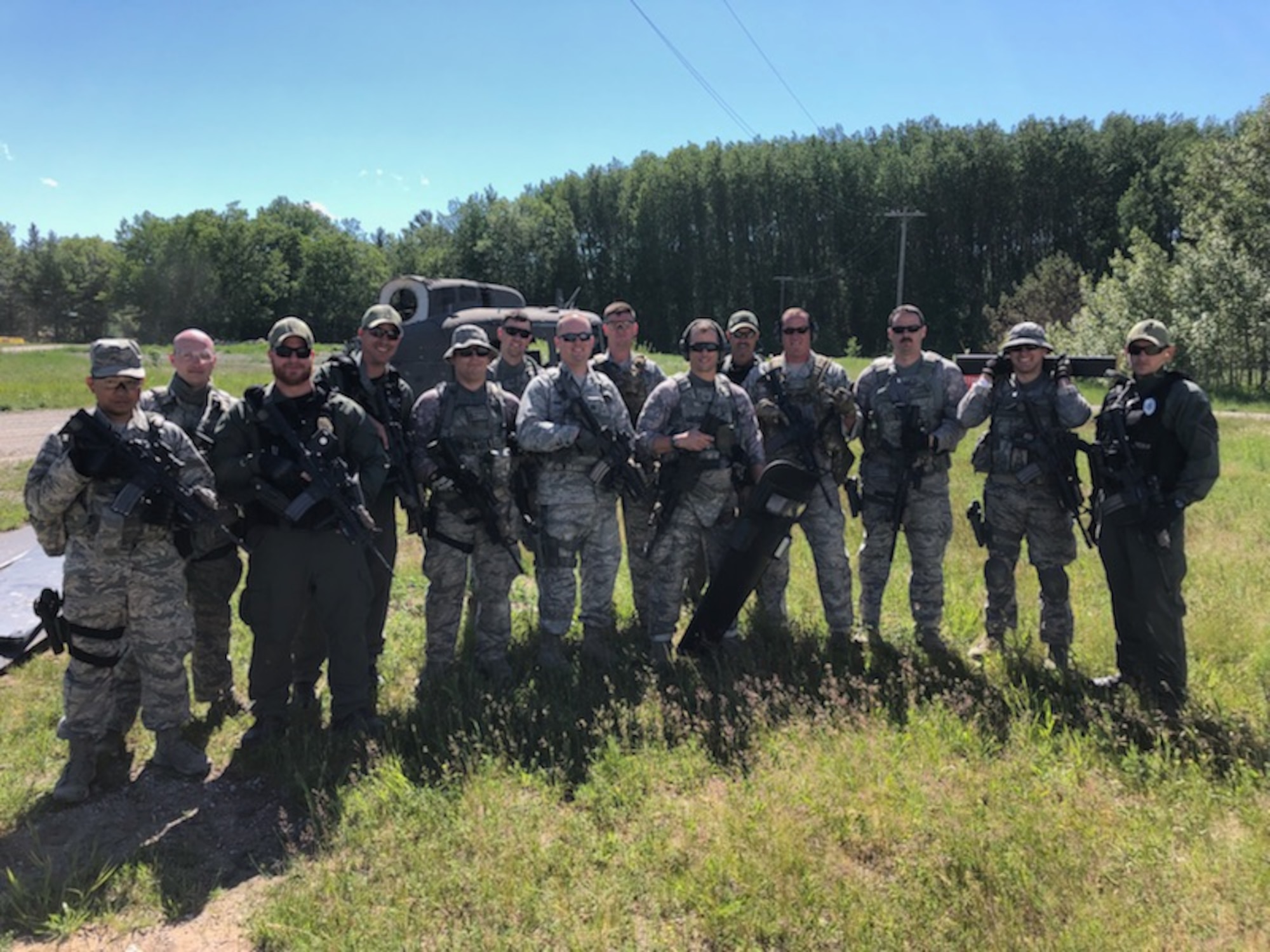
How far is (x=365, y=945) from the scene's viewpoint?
2689mm

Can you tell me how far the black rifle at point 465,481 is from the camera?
4.61m

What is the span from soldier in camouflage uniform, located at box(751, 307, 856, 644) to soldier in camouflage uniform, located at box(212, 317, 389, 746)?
2.66 metres

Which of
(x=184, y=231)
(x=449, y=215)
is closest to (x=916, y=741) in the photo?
Result: (x=449, y=215)

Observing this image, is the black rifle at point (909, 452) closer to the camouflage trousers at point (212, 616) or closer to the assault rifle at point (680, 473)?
the assault rifle at point (680, 473)

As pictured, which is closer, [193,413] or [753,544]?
[193,413]

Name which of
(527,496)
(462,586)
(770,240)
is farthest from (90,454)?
(770,240)

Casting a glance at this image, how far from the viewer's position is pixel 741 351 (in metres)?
5.80

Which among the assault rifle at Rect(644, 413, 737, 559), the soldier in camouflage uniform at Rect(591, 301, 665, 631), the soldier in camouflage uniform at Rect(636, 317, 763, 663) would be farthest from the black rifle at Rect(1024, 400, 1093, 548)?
the soldier in camouflage uniform at Rect(591, 301, 665, 631)

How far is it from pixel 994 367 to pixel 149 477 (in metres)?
4.82

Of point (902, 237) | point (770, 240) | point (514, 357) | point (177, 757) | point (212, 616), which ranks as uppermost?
point (770, 240)

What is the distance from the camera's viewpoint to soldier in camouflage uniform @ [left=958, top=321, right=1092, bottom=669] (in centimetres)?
470

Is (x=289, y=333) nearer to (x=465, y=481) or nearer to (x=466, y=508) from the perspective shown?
(x=465, y=481)

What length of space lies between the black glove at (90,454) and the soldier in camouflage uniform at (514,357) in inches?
103

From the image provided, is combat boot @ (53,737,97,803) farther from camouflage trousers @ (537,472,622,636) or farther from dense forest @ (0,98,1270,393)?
dense forest @ (0,98,1270,393)
